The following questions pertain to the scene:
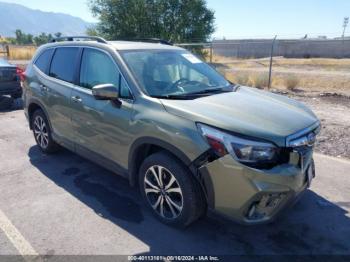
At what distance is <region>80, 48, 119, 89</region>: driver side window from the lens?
147 inches

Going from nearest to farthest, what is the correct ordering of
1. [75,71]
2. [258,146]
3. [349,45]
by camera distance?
1. [258,146]
2. [75,71]
3. [349,45]

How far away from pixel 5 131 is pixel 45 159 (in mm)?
2205

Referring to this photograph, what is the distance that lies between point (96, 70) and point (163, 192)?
1.70 meters

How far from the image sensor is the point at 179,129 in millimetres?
2973

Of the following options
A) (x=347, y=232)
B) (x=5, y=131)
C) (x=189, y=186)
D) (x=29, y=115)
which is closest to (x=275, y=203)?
(x=189, y=186)

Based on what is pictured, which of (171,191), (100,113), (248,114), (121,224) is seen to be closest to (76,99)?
(100,113)

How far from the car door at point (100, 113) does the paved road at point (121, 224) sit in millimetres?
505

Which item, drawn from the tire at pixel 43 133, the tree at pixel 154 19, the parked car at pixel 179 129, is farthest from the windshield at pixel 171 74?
the tree at pixel 154 19

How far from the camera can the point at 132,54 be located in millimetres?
3805

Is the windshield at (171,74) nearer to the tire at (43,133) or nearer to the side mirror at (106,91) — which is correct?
the side mirror at (106,91)

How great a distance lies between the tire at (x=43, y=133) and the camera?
5.08 meters

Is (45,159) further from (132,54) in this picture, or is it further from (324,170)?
(324,170)

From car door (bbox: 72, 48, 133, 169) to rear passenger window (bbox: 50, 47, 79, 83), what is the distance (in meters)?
0.22

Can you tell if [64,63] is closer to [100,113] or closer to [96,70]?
[96,70]
